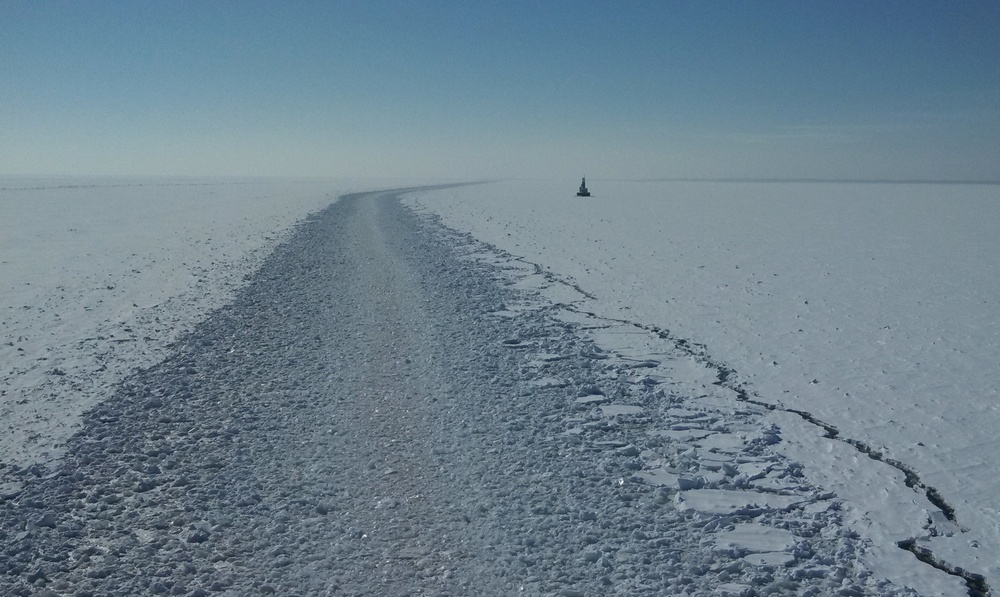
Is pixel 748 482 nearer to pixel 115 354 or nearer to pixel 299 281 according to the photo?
pixel 115 354

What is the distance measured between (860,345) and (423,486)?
18.5 ft

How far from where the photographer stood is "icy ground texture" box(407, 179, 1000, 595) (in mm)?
3901

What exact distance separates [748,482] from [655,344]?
351cm

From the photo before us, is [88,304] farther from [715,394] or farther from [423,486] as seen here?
[715,394]

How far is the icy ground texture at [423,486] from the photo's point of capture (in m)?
3.22

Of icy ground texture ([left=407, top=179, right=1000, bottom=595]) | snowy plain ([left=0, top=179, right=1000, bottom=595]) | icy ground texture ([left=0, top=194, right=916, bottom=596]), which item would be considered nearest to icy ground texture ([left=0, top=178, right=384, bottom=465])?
snowy plain ([left=0, top=179, right=1000, bottom=595])

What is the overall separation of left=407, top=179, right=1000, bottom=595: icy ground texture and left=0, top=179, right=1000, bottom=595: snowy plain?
0.08 ft

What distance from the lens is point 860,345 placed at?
749cm

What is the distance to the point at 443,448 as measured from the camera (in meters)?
4.65

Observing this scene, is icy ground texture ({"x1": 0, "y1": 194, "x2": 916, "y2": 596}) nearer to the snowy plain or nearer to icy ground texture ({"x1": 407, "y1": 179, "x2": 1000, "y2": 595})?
the snowy plain

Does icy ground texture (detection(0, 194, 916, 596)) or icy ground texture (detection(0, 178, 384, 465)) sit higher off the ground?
icy ground texture (detection(0, 178, 384, 465))

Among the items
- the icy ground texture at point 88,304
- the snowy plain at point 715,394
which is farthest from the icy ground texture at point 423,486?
the icy ground texture at point 88,304

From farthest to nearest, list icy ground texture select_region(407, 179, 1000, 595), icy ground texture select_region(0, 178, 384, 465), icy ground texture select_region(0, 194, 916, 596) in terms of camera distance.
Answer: icy ground texture select_region(0, 178, 384, 465), icy ground texture select_region(407, 179, 1000, 595), icy ground texture select_region(0, 194, 916, 596)

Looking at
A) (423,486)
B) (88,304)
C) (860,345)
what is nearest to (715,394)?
(860,345)
